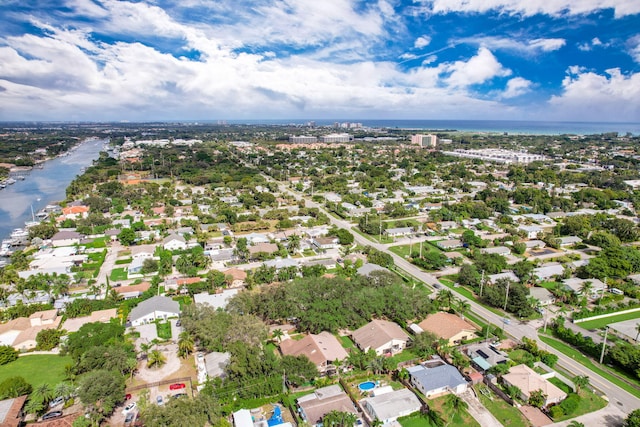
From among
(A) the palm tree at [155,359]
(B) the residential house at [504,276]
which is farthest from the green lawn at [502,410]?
(A) the palm tree at [155,359]

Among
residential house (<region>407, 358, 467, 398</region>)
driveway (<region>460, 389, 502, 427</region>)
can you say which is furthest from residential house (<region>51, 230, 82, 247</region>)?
driveway (<region>460, 389, 502, 427</region>)

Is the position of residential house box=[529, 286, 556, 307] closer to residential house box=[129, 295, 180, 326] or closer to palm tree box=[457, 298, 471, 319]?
palm tree box=[457, 298, 471, 319]

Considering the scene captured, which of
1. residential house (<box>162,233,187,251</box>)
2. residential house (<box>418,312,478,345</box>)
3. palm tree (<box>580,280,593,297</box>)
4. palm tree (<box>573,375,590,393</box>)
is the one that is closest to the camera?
palm tree (<box>573,375,590,393</box>)

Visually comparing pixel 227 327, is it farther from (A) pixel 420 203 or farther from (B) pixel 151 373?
(A) pixel 420 203

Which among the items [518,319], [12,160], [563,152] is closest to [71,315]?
[518,319]

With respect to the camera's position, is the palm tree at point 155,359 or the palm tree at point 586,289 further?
the palm tree at point 586,289

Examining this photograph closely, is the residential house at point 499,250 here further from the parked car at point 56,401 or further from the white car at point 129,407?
the parked car at point 56,401
